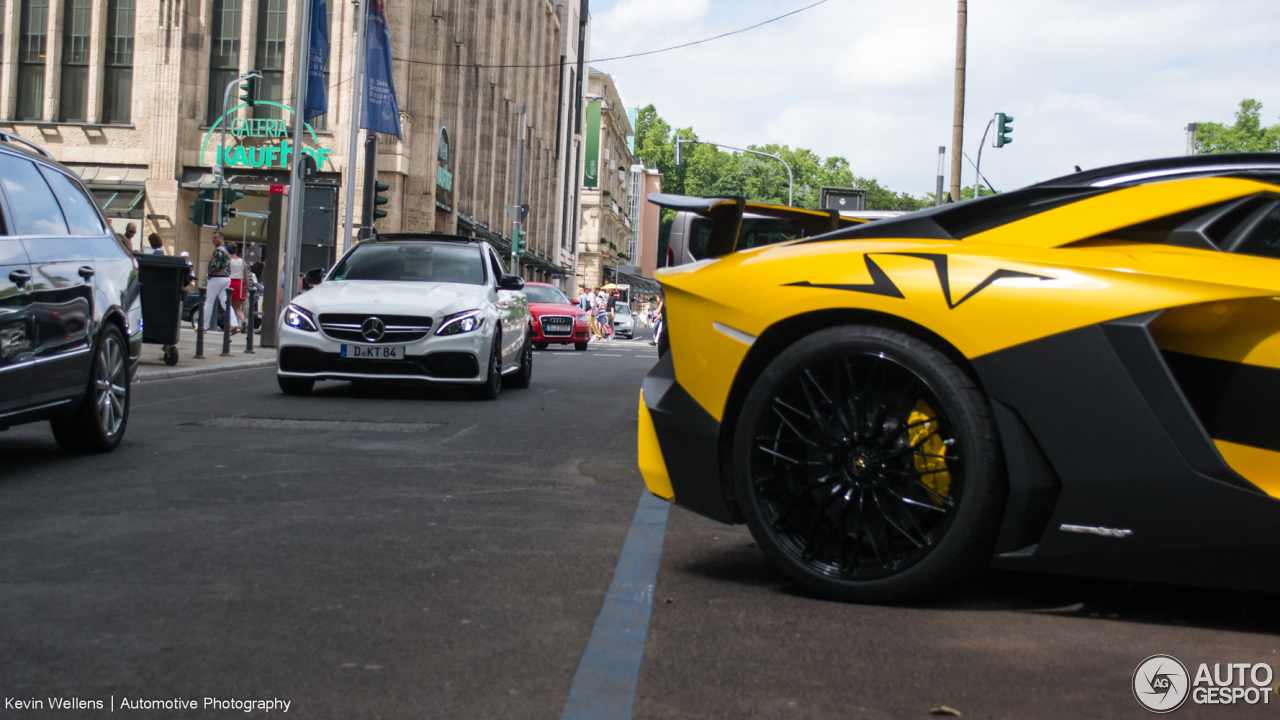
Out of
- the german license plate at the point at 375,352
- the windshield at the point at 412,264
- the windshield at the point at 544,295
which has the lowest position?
the german license plate at the point at 375,352

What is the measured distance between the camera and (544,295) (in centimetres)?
2869

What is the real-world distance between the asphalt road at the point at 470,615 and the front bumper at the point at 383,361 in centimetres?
464

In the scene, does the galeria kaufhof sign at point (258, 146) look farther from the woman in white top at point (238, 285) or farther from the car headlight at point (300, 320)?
the car headlight at point (300, 320)

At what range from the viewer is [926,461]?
3492 mm

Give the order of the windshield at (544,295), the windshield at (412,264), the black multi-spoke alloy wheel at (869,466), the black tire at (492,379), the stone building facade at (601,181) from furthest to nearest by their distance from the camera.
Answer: the stone building facade at (601,181), the windshield at (544,295), the windshield at (412,264), the black tire at (492,379), the black multi-spoke alloy wheel at (869,466)

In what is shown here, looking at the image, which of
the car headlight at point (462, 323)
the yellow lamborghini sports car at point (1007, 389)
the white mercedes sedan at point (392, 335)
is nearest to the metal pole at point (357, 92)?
the white mercedes sedan at point (392, 335)

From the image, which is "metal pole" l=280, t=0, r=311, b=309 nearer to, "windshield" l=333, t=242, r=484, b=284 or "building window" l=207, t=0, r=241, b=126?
"windshield" l=333, t=242, r=484, b=284

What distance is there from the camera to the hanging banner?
88.1 metres

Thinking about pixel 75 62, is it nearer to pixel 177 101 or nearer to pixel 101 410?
pixel 177 101

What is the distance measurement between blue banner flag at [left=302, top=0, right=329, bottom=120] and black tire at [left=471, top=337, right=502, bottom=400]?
11.2 meters

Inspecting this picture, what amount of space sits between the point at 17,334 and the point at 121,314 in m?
1.27

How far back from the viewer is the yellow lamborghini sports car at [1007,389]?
10.6ft

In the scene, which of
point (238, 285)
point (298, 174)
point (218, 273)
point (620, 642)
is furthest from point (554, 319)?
point (620, 642)

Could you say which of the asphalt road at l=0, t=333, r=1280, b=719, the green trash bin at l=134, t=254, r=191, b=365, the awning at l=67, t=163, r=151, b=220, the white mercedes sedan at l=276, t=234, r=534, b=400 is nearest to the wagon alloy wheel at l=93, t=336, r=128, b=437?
the asphalt road at l=0, t=333, r=1280, b=719
